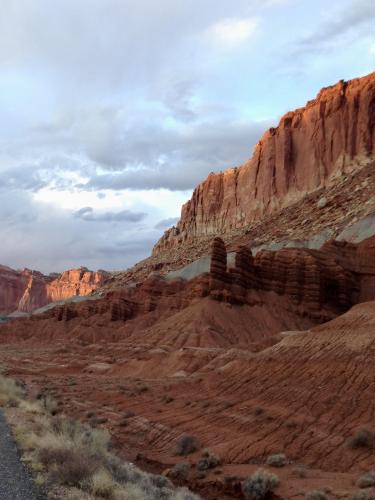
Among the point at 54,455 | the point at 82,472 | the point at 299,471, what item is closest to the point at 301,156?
the point at 299,471

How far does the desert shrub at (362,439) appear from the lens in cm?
1427

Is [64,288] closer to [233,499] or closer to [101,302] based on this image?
[101,302]

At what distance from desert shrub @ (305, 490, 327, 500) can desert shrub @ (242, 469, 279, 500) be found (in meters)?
1.23

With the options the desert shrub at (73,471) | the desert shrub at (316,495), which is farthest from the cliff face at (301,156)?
the desert shrub at (73,471)

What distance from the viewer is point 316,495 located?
421 inches

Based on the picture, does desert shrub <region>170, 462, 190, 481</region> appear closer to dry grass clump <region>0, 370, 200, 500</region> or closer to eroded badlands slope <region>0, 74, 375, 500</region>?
eroded badlands slope <region>0, 74, 375, 500</region>

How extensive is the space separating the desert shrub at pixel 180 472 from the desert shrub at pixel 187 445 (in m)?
1.64

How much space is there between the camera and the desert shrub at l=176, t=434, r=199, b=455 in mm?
15914

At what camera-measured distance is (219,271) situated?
50.1 meters

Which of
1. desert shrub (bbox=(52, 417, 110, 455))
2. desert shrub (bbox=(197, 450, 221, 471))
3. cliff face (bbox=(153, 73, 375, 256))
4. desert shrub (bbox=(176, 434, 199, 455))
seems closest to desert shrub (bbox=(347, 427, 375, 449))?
desert shrub (bbox=(197, 450, 221, 471))

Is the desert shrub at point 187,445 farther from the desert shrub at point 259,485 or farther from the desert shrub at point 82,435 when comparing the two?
the desert shrub at point 259,485

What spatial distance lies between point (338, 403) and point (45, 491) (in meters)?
11.9

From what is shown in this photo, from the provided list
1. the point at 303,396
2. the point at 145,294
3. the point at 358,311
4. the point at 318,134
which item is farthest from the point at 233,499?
the point at 318,134

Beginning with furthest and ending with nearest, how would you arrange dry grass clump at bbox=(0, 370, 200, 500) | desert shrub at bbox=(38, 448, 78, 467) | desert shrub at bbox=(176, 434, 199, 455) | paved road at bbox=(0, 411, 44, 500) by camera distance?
desert shrub at bbox=(176, 434, 199, 455), desert shrub at bbox=(38, 448, 78, 467), dry grass clump at bbox=(0, 370, 200, 500), paved road at bbox=(0, 411, 44, 500)
